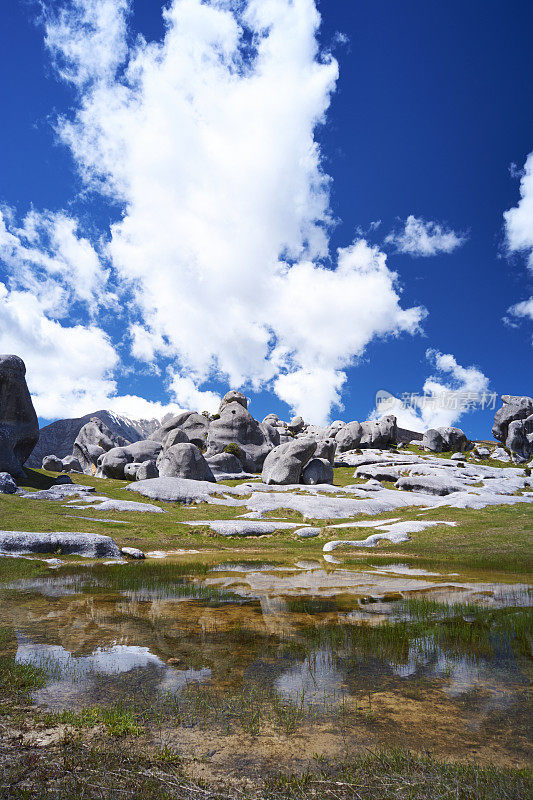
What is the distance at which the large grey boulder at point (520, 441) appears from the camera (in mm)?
109188

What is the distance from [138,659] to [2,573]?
15.0 metres

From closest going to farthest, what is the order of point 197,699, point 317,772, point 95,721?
point 317,772 → point 95,721 → point 197,699

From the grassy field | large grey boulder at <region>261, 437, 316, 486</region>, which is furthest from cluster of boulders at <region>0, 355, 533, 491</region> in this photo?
the grassy field

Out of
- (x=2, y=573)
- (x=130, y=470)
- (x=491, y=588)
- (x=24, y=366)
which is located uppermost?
(x=24, y=366)

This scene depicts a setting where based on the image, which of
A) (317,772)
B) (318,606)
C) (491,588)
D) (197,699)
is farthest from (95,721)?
(491,588)

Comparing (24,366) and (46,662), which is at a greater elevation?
(24,366)

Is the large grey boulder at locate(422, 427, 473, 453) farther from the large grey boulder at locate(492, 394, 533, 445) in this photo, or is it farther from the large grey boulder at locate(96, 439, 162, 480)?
the large grey boulder at locate(96, 439, 162, 480)

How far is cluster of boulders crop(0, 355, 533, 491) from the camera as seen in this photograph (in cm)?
5481

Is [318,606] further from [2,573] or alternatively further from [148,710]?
[2,573]

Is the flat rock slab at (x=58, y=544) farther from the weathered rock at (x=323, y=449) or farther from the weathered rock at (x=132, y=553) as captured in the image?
the weathered rock at (x=323, y=449)

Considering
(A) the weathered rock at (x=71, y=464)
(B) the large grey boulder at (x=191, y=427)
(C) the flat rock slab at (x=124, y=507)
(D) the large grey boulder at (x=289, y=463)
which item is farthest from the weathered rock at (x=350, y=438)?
(C) the flat rock slab at (x=124, y=507)

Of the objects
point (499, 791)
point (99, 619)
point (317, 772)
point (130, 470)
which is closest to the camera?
point (499, 791)

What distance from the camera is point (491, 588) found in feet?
60.0

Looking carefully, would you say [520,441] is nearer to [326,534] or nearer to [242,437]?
[242,437]
